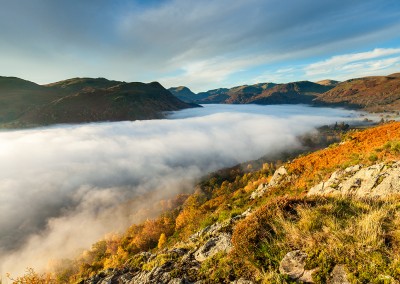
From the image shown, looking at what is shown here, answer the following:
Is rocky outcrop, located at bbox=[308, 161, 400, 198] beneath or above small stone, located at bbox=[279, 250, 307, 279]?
beneath

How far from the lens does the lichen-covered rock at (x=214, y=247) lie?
361 inches

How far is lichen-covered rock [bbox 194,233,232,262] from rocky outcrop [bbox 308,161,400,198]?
240 inches

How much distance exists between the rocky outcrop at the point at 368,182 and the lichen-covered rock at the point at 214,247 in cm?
609

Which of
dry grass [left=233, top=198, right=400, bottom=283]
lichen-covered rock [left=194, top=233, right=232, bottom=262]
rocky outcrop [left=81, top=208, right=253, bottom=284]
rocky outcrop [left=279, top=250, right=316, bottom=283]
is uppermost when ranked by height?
dry grass [left=233, top=198, right=400, bottom=283]

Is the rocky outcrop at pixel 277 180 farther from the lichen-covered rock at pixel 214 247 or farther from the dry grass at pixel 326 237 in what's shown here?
the dry grass at pixel 326 237

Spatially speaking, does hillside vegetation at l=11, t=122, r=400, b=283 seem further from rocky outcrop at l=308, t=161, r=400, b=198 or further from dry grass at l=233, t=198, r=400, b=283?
rocky outcrop at l=308, t=161, r=400, b=198

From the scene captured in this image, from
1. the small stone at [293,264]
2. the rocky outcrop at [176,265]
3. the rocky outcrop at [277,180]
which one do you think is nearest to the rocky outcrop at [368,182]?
the small stone at [293,264]

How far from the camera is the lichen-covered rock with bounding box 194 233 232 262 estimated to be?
9180mm

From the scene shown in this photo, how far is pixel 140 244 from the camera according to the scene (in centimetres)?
7475

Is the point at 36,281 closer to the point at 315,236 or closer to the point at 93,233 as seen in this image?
the point at 315,236

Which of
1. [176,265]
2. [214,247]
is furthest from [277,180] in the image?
[176,265]

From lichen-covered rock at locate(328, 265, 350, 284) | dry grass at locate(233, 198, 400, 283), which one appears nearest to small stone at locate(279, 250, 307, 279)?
dry grass at locate(233, 198, 400, 283)

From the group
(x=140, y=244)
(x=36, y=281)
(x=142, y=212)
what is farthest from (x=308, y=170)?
(x=142, y=212)

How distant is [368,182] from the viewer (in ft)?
47.0
